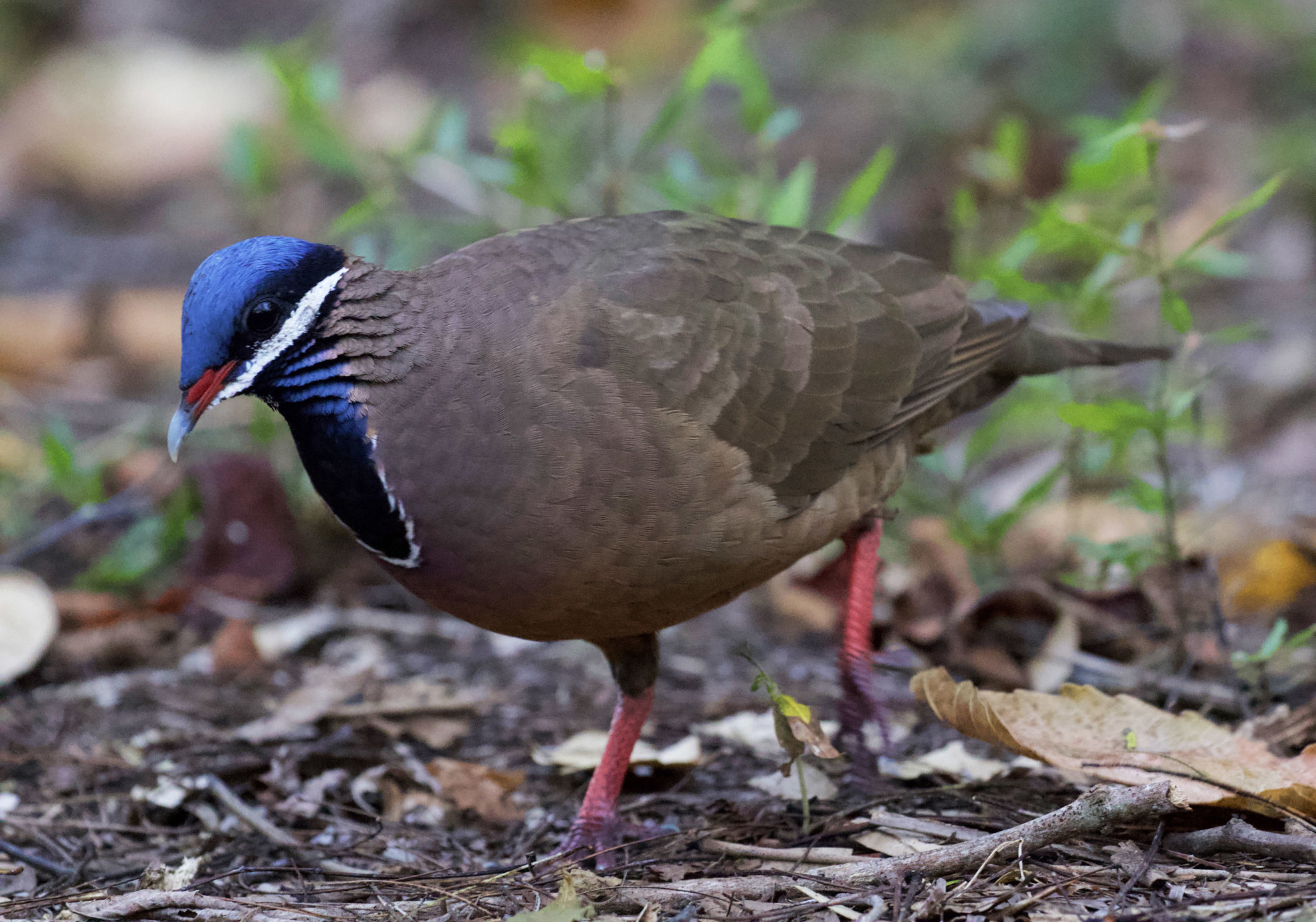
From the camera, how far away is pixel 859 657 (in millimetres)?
3994

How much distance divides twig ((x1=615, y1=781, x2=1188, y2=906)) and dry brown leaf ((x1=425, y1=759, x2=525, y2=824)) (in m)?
0.90

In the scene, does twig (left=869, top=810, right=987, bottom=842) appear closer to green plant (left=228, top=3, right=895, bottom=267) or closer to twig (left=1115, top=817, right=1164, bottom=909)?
twig (left=1115, top=817, right=1164, bottom=909)

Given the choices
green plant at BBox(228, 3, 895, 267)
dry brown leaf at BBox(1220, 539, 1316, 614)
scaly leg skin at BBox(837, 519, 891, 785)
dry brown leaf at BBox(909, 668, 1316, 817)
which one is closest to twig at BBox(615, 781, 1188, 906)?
dry brown leaf at BBox(909, 668, 1316, 817)

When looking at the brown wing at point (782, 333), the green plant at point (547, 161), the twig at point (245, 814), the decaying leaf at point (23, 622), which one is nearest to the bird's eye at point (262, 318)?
the brown wing at point (782, 333)

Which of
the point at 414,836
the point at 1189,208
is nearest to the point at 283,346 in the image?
the point at 414,836

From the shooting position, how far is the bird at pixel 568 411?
307 centimetres

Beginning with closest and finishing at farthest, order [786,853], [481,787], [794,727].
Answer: [794,727] < [786,853] < [481,787]

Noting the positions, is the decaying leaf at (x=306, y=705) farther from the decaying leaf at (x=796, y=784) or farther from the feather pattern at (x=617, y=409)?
the decaying leaf at (x=796, y=784)

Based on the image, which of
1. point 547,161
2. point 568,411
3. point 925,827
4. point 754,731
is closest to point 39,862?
point 568,411

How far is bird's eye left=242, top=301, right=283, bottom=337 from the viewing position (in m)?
3.10

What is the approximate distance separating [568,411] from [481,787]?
1.21 meters

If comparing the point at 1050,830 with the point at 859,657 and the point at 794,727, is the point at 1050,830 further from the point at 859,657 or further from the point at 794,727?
the point at 859,657

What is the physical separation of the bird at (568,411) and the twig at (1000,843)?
50cm

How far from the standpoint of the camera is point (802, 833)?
3.24 metres
